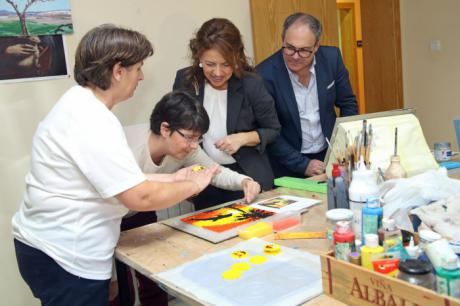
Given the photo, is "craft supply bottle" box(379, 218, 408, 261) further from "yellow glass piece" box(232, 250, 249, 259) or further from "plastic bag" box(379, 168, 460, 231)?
"yellow glass piece" box(232, 250, 249, 259)

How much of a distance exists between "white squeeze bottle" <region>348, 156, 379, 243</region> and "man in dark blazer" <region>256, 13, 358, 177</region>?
110 cm

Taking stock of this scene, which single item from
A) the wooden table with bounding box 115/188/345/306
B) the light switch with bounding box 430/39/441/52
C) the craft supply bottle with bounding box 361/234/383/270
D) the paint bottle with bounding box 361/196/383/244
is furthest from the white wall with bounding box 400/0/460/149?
the craft supply bottle with bounding box 361/234/383/270

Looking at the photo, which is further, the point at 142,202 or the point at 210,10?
the point at 210,10

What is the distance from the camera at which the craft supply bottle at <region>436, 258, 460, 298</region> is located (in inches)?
31.2

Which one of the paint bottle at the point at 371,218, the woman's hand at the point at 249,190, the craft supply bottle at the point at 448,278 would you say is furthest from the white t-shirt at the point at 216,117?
the craft supply bottle at the point at 448,278

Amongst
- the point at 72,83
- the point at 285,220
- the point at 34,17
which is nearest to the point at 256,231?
the point at 285,220

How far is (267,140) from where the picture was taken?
6.94ft

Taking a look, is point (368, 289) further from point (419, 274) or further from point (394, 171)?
point (394, 171)

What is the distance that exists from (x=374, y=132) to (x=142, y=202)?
0.91 m

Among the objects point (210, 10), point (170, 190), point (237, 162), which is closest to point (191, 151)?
point (237, 162)

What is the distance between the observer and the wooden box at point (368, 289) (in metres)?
0.80

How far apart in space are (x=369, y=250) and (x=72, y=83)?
6.17ft

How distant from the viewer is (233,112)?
81.4 inches

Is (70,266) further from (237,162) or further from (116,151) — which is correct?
(237,162)
